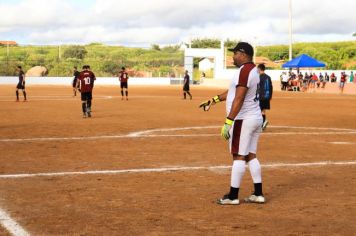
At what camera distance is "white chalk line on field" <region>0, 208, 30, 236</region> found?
589 cm

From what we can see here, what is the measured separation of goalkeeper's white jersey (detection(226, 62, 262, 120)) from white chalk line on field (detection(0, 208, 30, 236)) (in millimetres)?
2730

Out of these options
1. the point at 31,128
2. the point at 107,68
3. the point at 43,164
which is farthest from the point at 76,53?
the point at 43,164

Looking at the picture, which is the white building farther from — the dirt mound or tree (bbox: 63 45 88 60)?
the dirt mound

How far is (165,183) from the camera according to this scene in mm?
8742

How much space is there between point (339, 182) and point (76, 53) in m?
94.3

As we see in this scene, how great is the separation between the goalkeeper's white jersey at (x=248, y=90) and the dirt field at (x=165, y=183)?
112cm

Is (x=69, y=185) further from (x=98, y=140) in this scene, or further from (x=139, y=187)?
(x=98, y=140)

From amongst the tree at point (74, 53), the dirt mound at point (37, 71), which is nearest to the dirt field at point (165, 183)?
the dirt mound at point (37, 71)

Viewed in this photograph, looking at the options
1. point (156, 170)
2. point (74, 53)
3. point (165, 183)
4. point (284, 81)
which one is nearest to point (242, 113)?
point (165, 183)

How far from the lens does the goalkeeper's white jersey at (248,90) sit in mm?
7160

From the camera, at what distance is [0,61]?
82.7 meters

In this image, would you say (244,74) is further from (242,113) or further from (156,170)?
(156,170)

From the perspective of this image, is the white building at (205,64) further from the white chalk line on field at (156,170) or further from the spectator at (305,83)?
the white chalk line on field at (156,170)

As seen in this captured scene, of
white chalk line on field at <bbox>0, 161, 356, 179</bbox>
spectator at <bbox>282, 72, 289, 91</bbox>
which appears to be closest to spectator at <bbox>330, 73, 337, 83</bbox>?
spectator at <bbox>282, 72, 289, 91</bbox>
